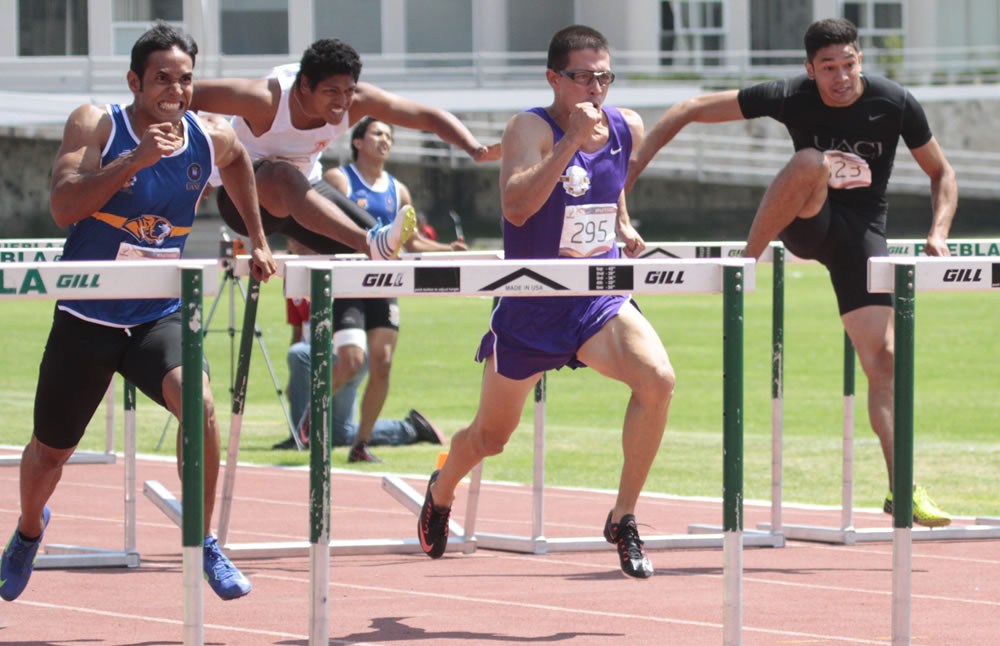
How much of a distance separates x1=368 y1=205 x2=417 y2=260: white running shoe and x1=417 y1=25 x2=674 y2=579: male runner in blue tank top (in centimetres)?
60

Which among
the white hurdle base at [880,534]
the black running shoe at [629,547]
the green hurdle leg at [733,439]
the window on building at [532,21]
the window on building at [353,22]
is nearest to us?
the green hurdle leg at [733,439]

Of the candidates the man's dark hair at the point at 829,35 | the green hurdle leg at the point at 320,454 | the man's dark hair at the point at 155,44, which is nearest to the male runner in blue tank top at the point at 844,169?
the man's dark hair at the point at 829,35

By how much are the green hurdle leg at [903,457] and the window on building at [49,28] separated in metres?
36.9

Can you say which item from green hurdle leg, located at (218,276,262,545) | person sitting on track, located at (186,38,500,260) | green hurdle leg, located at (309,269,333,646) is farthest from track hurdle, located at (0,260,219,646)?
green hurdle leg, located at (218,276,262,545)

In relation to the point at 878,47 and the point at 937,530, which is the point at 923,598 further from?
the point at 878,47

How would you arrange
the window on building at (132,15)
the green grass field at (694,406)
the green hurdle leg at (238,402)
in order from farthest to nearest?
1. the window on building at (132,15)
2. the green grass field at (694,406)
3. the green hurdle leg at (238,402)

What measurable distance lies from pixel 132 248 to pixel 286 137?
6.67 ft

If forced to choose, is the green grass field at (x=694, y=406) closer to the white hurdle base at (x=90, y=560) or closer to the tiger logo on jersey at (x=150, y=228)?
the white hurdle base at (x=90, y=560)

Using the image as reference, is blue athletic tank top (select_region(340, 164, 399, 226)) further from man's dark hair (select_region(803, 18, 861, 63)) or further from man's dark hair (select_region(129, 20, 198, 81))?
man's dark hair (select_region(129, 20, 198, 81))

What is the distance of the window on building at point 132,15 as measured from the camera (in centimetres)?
3941

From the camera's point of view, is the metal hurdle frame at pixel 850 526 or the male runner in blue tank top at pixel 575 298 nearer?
the male runner in blue tank top at pixel 575 298

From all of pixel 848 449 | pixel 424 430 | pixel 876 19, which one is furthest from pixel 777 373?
pixel 876 19

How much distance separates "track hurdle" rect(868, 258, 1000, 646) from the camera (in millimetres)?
4684

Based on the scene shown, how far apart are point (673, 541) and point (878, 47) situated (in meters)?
37.4
